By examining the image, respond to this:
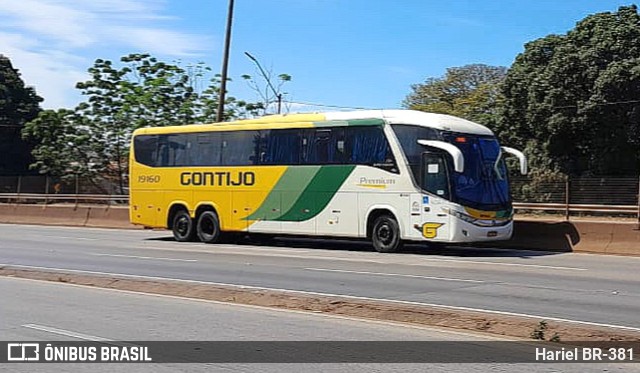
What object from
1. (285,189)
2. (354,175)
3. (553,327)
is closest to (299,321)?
(553,327)

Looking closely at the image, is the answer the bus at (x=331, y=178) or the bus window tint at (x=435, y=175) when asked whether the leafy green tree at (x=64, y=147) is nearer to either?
the bus at (x=331, y=178)

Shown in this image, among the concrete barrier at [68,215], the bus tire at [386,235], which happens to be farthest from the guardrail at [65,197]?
the bus tire at [386,235]

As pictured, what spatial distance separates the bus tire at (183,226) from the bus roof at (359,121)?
9.29 ft

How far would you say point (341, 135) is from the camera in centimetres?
2302

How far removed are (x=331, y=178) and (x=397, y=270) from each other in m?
6.53

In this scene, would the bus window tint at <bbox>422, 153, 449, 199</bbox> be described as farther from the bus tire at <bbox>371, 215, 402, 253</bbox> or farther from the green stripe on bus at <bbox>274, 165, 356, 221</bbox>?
the green stripe on bus at <bbox>274, 165, 356, 221</bbox>

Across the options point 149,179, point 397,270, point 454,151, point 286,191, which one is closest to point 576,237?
point 454,151

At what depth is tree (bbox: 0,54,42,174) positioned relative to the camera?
62.0 m

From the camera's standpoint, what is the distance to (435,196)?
2109 cm

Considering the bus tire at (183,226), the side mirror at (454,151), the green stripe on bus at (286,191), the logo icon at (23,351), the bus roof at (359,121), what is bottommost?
the logo icon at (23,351)

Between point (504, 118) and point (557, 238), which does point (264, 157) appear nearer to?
point (557, 238)

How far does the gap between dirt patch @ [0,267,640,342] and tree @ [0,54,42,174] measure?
162 ft

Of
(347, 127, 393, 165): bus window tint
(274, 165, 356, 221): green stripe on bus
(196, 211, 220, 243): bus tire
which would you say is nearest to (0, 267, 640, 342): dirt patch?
(347, 127, 393, 165): bus window tint

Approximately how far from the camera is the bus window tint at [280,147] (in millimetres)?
24156
